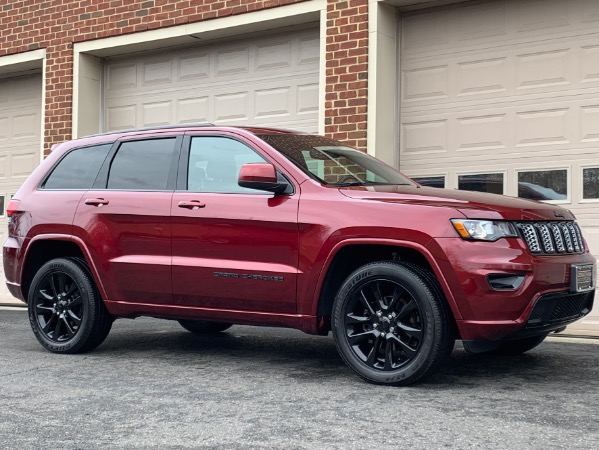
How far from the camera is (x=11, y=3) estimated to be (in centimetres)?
1407

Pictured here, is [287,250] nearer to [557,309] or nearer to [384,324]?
[384,324]

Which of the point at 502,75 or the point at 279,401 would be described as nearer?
the point at 279,401

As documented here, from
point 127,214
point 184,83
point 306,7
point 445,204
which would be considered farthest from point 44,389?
point 184,83

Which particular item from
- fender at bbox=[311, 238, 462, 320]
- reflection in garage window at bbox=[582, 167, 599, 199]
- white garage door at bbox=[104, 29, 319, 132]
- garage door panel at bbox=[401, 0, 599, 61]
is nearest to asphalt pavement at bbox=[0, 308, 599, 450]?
fender at bbox=[311, 238, 462, 320]

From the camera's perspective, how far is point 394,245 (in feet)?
18.3

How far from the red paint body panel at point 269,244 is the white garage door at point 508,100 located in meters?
3.46

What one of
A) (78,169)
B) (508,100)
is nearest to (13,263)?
(78,169)

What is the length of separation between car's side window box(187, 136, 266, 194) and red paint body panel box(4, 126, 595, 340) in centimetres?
7

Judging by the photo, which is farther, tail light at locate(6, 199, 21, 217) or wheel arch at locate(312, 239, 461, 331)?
tail light at locate(6, 199, 21, 217)

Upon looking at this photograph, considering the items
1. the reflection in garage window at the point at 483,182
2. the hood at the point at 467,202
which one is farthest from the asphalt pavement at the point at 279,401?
the reflection in garage window at the point at 483,182

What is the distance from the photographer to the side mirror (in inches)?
231

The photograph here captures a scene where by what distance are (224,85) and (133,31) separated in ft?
5.21

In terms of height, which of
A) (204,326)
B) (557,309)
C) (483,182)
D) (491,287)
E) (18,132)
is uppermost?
(18,132)

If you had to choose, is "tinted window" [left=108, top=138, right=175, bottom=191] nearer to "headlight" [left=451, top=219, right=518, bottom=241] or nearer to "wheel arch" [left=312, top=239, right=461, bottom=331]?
"wheel arch" [left=312, top=239, right=461, bottom=331]
